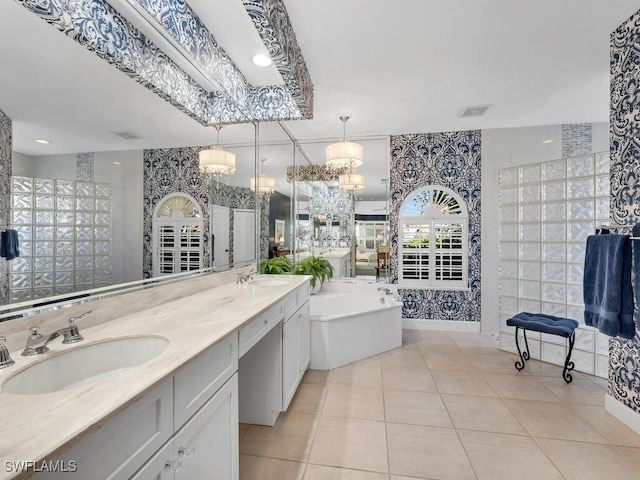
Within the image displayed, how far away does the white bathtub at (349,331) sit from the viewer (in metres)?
2.81

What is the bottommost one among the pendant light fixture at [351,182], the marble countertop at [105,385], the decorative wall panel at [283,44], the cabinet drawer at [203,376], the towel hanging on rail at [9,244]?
the cabinet drawer at [203,376]

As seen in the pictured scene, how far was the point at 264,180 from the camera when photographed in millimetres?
3070

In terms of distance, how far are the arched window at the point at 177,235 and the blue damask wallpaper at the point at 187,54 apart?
57 cm

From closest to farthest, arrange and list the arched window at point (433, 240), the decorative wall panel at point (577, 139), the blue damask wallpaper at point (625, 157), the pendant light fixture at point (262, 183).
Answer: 1. the blue damask wallpaper at point (625, 157)
2. the pendant light fixture at point (262, 183)
3. the decorative wall panel at point (577, 139)
4. the arched window at point (433, 240)

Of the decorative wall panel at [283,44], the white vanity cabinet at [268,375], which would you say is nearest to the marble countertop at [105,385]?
the white vanity cabinet at [268,375]

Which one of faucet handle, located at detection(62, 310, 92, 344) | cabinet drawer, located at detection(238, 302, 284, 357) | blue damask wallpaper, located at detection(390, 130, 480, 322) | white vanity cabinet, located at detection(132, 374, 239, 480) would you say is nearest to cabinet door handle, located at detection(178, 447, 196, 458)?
white vanity cabinet, located at detection(132, 374, 239, 480)

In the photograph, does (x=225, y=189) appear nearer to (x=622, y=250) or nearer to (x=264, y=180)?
(x=264, y=180)

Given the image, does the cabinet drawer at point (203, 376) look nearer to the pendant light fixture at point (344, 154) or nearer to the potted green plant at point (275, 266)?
the potted green plant at point (275, 266)

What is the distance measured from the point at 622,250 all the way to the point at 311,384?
2325 mm

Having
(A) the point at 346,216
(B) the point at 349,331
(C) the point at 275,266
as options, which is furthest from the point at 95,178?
(A) the point at 346,216

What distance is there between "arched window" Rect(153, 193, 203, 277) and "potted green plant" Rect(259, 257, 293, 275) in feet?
3.69

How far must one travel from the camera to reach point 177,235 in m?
1.75

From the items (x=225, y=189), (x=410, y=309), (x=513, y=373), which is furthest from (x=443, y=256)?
(x=225, y=189)

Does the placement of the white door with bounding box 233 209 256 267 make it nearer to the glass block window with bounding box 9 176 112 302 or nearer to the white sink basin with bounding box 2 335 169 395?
the glass block window with bounding box 9 176 112 302
